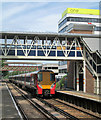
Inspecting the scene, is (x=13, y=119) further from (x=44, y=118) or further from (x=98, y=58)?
(x=98, y=58)

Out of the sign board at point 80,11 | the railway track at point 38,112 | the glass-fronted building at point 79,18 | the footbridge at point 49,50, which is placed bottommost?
the railway track at point 38,112

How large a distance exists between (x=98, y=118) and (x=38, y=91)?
10.8m

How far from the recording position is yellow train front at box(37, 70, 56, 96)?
22391mm

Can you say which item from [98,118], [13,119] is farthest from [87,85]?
[13,119]

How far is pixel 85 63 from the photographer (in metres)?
27.0

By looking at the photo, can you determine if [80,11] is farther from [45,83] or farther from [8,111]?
[8,111]

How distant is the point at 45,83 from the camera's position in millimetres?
22594

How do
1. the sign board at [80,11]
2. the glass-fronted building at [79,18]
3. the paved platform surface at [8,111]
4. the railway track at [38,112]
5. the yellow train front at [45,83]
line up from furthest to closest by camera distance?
the sign board at [80,11]
the glass-fronted building at [79,18]
the yellow train front at [45,83]
the railway track at [38,112]
the paved platform surface at [8,111]

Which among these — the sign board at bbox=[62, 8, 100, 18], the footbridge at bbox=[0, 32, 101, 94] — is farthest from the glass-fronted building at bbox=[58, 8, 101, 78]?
the footbridge at bbox=[0, 32, 101, 94]

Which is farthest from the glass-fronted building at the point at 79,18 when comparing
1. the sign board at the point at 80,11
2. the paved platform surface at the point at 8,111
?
the paved platform surface at the point at 8,111

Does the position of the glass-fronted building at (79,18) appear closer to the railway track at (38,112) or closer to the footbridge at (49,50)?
the footbridge at (49,50)

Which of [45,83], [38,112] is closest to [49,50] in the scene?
[45,83]

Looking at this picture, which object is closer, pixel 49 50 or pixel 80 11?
pixel 49 50

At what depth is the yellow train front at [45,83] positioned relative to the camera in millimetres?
22391
